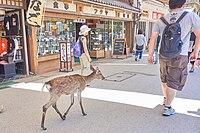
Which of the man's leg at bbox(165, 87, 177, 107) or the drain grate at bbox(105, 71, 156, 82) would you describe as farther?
the drain grate at bbox(105, 71, 156, 82)

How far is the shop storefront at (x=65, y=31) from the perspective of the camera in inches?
284

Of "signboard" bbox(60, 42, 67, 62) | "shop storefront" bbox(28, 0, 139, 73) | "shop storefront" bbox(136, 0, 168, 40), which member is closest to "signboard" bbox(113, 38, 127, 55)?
"shop storefront" bbox(28, 0, 139, 73)

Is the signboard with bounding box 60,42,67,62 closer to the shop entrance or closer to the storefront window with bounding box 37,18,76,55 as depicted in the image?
the storefront window with bounding box 37,18,76,55

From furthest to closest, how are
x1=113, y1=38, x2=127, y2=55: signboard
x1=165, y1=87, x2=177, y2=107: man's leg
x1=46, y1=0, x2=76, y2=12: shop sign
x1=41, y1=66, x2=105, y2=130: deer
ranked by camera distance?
x1=113, y1=38, x2=127, y2=55: signboard → x1=46, y1=0, x2=76, y2=12: shop sign → x1=165, y1=87, x2=177, y2=107: man's leg → x1=41, y1=66, x2=105, y2=130: deer

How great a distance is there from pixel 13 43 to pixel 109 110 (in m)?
4.36

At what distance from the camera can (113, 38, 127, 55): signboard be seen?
1110 cm

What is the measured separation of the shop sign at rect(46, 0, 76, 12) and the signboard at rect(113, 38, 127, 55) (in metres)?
3.64

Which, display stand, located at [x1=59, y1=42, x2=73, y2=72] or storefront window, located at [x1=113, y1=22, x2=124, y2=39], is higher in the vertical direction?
storefront window, located at [x1=113, y1=22, x2=124, y2=39]

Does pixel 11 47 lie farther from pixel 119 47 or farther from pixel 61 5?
pixel 119 47

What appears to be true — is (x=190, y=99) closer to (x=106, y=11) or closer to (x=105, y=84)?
(x=105, y=84)

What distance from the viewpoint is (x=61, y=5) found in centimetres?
768

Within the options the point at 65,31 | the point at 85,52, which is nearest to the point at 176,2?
the point at 85,52

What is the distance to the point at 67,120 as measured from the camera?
344cm

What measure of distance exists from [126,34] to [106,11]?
3.35 metres
